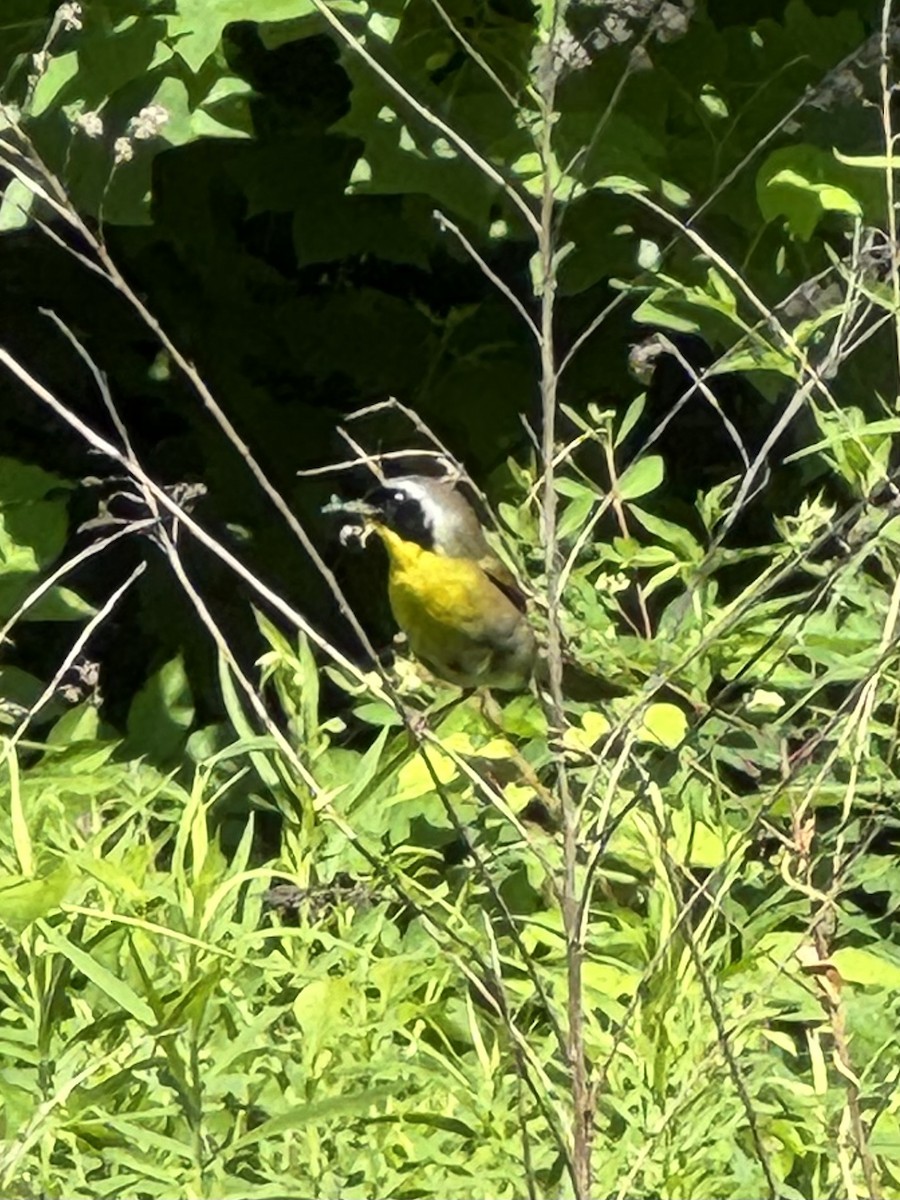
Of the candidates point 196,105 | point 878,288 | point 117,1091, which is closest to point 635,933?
point 117,1091

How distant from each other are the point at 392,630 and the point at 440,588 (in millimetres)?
428

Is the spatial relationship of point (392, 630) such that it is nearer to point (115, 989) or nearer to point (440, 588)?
point (440, 588)

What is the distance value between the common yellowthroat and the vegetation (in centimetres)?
11

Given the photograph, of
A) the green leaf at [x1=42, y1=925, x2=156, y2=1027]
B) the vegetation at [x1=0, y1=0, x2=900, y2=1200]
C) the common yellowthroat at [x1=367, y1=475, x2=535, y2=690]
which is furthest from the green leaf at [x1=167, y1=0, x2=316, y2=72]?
the green leaf at [x1=42, y1=925, x2=156, y2=1027]

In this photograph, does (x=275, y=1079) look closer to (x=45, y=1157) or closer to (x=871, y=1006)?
(x=45, y=1157)

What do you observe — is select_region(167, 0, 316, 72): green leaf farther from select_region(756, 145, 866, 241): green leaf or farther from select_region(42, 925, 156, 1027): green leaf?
select_region(42, 925, 156, 1027): green leaf

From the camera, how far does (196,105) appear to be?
2623 millimetres

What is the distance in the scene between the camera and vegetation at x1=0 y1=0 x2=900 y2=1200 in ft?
5.49

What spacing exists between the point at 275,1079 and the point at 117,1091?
0.65ft

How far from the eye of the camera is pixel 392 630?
3.60 metres

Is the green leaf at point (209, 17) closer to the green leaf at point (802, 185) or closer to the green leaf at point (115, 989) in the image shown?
the green leaf at point (802, 185)

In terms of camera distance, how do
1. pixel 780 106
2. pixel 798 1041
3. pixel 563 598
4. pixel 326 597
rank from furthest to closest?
pixel 326 597 → pixel 780 106 → pixel 798 1041 → pixel 563 598

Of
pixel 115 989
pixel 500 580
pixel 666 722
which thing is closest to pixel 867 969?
pixel 666 722

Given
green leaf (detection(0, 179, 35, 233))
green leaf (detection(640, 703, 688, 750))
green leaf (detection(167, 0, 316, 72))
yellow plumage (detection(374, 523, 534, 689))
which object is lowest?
yellow plumage (detection(374, 523, 534, 689))
